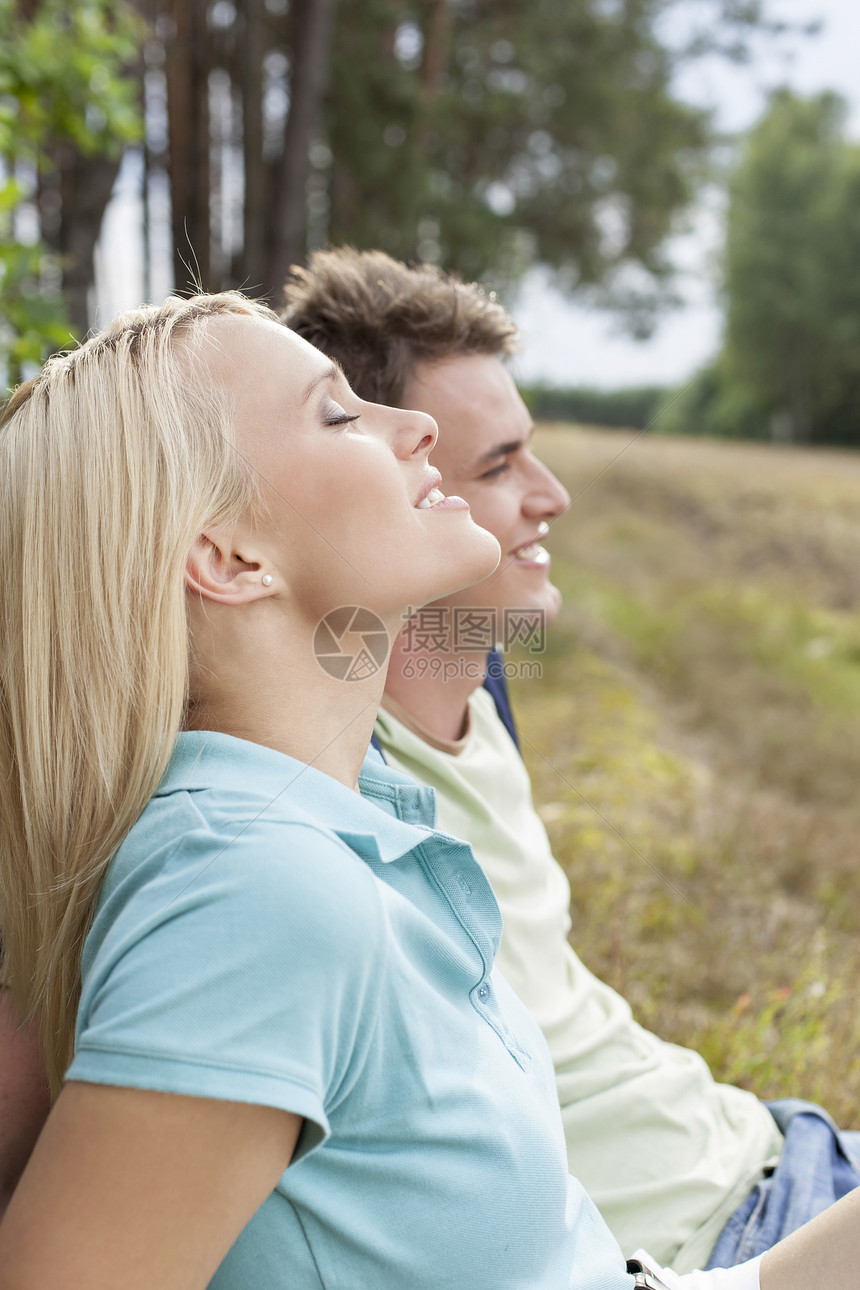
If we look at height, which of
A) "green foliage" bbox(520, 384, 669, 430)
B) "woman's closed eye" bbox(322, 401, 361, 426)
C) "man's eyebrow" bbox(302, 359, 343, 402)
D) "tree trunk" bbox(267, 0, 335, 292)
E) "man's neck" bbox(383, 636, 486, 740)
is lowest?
"green foliage" bbox(520, 384, 669, 430)

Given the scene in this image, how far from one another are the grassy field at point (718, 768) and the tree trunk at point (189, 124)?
386 cm

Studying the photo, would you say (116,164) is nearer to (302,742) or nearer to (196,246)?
(196,246)

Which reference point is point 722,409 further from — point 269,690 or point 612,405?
point 269,690

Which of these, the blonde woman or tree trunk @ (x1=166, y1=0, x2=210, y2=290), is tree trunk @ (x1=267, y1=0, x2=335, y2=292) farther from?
the blonde woman

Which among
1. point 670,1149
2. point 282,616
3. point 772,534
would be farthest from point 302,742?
point 772,534

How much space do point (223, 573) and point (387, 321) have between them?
1.13 m

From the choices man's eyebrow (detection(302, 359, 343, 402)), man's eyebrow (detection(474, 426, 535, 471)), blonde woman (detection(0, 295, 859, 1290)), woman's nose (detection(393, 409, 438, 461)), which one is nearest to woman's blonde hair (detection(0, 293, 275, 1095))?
blonde woman (detection(0, 295, 859, 1290))

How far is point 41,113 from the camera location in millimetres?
2775

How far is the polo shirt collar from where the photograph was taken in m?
0.97

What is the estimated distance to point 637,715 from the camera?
563 centimetres

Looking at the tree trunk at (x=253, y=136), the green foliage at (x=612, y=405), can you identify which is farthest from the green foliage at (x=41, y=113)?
the green foliage at (x=612, y=405)

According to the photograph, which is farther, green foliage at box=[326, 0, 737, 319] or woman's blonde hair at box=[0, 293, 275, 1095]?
green foliage at box=[326, 0, 737, 319]

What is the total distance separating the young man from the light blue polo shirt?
440 millimetres

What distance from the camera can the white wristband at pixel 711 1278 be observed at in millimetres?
1194
